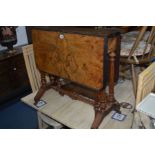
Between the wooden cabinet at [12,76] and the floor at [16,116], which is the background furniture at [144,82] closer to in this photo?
the floor at [16,116]

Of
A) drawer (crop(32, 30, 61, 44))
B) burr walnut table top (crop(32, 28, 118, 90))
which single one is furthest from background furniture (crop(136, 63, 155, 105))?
drawer (crop(32, 30, 61, 44))

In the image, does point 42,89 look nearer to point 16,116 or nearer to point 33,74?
point 33,74

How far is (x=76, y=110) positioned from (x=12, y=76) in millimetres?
1591

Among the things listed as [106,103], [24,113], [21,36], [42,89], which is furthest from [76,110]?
[21,36]

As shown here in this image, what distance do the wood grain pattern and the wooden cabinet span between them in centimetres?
123

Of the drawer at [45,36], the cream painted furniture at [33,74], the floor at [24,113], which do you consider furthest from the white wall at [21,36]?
the drawer at [45,36]

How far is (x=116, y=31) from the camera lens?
1.27 m

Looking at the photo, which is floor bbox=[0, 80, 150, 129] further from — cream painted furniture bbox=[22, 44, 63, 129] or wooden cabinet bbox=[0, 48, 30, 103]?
cream painted furniture bbox=[22, 44, 63, 129]

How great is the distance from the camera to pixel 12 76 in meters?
2.88

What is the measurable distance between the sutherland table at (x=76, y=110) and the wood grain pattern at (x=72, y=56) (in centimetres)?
26

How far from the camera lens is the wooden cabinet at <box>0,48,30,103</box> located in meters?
2.76

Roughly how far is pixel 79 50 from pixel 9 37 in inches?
72.1
